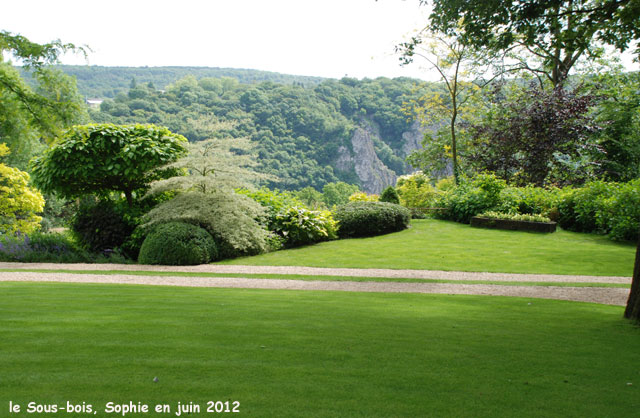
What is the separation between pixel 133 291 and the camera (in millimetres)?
7059

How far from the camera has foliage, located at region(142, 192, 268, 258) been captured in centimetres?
1177

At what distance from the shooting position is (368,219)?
15570 mm

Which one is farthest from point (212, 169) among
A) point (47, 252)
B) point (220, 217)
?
point (47, 252)

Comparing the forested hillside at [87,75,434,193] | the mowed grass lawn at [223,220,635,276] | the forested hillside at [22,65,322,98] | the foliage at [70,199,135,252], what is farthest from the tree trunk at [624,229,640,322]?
the forested hillside at [22,65,322,98]

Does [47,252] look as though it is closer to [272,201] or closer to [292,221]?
[272,201]

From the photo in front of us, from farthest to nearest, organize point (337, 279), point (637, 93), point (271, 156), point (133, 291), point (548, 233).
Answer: point (271, 156) < point (637, 93) < point (548, 233) < point (337, 279) < point (133, 291)

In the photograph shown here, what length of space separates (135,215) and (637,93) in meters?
20.8

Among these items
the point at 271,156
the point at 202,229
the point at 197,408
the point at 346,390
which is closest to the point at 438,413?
the point at 346,390

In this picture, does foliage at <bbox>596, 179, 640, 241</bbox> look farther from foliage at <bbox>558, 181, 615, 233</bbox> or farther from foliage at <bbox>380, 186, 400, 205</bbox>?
foliage at <bbox>380, 186, 400, 205</bbox>

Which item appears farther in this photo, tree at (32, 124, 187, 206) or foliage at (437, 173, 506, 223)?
foliage at (437, 173, 506, 223)

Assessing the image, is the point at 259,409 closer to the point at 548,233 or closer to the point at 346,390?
the point at 346,390

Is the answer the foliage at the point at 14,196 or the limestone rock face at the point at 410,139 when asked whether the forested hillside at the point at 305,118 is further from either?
the foliage at the point at 14,196

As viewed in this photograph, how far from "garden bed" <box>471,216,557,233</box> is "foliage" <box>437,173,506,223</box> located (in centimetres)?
78

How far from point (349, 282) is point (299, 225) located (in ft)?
15.6
